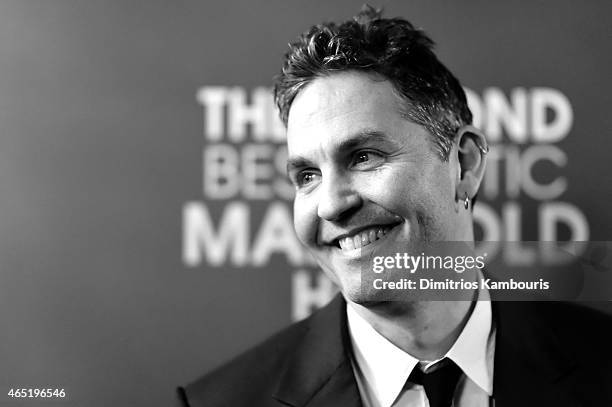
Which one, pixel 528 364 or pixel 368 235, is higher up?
pixel 368 235

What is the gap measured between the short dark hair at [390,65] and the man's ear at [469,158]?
3cm

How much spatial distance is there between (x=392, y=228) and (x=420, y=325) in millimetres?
214

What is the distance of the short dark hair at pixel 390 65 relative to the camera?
1.41 m

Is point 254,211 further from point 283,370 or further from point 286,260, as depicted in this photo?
point 283,370

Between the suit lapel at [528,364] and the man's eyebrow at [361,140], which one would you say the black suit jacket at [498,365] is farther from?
the man's eyebrow at [361,140]

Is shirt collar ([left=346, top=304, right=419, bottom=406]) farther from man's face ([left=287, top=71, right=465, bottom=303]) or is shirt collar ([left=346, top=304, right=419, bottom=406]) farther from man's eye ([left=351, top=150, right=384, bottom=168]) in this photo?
man's eye ([left=351, top=150, right=384, bottom=168])

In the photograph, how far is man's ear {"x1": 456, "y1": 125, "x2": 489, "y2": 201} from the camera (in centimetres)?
150

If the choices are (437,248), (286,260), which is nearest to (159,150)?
(286,260)

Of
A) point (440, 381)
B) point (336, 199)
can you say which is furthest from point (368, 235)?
point (440, 381)

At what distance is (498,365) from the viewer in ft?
4.74

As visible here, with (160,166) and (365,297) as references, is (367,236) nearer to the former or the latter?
(365,297)

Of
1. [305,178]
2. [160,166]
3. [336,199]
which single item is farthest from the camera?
[160,166]

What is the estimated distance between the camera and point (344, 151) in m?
1.38

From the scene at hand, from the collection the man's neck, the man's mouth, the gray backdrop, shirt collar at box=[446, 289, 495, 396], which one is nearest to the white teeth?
the man's mouth
